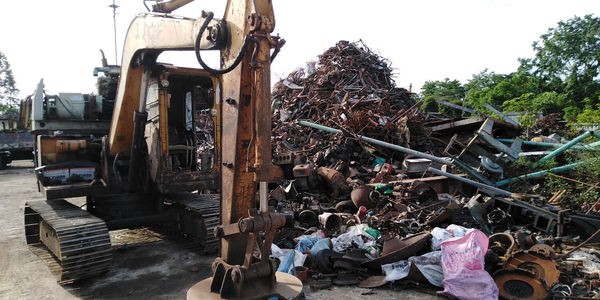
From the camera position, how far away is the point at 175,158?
622 cm

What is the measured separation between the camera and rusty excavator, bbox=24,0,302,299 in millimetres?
2834

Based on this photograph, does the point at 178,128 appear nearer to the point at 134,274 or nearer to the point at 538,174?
the point at 134,274

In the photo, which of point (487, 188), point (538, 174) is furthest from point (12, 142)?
point (538, 174)

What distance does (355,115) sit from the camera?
36.3 ft

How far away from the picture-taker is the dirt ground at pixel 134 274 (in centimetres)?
436

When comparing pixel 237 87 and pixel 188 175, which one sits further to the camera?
pixel 188 175

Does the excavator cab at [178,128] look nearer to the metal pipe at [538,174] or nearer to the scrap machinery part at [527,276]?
the scrap machinery part at [527,276]

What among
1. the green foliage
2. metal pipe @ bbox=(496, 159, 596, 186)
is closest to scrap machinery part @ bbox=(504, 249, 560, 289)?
metal pipe @ bbox=(496, 159, 596, 186)

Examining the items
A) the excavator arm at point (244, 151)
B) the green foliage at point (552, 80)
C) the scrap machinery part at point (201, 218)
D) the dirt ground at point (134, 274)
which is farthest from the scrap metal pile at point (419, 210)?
the green foliage at point (552, 80)

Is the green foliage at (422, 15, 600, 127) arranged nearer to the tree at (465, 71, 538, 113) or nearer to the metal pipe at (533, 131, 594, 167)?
the tree at (465, 71, 538, 113)

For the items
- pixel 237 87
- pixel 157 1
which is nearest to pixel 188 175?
pixel 157 1

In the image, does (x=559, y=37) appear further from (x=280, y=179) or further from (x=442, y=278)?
(x=442, y=278)

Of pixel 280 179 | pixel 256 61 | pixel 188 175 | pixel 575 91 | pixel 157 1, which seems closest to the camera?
pixel 256 61

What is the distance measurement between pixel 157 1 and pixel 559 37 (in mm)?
34663
